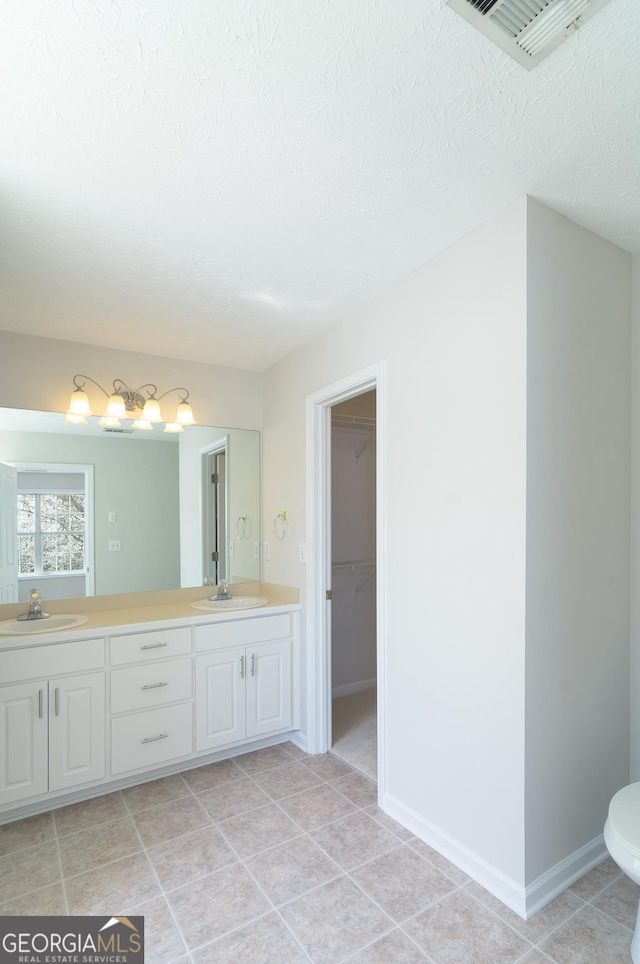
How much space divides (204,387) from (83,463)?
91 centimetres

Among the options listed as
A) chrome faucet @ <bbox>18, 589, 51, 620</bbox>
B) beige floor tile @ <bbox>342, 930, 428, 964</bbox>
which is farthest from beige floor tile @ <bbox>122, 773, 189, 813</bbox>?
beige floor tile @ <bbox>342, 930, 428, 964</bbox>

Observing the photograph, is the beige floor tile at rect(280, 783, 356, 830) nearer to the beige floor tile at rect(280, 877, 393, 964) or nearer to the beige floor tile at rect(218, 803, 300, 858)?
the beige floor tile at rect(218, 803, 300, 858)

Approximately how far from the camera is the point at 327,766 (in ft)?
9.30

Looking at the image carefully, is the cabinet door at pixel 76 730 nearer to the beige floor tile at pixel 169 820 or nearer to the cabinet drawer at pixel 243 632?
the beige floor tile at pixel 169 820

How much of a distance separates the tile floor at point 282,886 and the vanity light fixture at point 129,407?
2050 millimetres

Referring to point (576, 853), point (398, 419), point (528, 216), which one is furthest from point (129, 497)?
point (576, 853)

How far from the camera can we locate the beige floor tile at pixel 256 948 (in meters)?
1.58

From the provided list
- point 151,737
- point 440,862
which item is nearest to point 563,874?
point 440,862

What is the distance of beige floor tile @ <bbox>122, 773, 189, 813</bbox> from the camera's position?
2.50 meters

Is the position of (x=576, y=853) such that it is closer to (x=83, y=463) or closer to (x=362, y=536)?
(x=362, y=536)

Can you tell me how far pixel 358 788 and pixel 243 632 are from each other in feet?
3.34

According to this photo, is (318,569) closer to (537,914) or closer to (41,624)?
(41,624)

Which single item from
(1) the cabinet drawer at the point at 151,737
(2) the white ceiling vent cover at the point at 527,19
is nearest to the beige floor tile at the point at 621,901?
(1) the cabinet drawer at the point at 151,737

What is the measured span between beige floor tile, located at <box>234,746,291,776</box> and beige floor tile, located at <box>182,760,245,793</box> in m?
0.05
